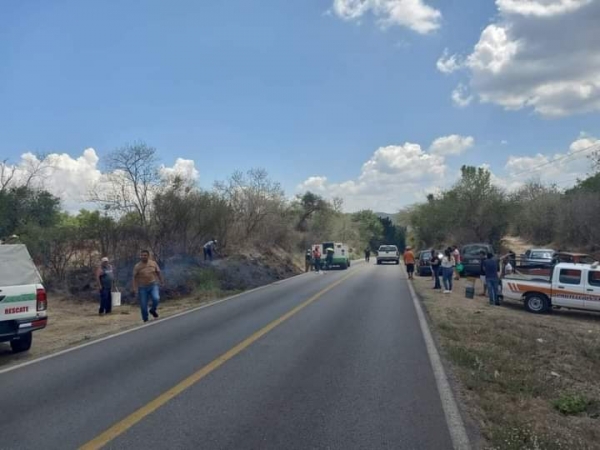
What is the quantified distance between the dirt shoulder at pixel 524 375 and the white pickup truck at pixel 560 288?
1.66 m

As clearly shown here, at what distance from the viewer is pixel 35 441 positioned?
15.5 ft

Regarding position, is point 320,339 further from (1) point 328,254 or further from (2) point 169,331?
(1) point 328,254

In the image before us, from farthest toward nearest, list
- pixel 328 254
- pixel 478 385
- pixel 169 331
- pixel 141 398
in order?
pixel 328 254
pixel 169 331
pixel 478 385
pixel 141 398

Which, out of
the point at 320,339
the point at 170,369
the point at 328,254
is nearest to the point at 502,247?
the point at 328,254

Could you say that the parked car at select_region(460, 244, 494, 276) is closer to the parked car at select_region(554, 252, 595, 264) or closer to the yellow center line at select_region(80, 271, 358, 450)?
the parked car at select_region(554, 252, 595, 264)

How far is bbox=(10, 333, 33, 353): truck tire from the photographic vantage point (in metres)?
9.45

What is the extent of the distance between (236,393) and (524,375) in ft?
13.7

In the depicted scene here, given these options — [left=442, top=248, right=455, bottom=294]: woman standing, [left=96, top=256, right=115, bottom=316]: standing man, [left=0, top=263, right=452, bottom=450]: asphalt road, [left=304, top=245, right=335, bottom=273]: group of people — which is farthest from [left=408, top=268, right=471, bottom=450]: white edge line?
[left=304, top=245, right=335, bottom=273]: group of people

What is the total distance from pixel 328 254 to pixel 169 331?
28.4m

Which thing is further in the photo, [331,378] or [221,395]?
[331,378]

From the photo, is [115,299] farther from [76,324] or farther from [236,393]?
[236,393]

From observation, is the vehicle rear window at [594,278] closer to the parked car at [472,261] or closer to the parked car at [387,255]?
the parked car at [472,261]

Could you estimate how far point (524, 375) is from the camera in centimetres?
738

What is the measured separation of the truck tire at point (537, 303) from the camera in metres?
16.5
